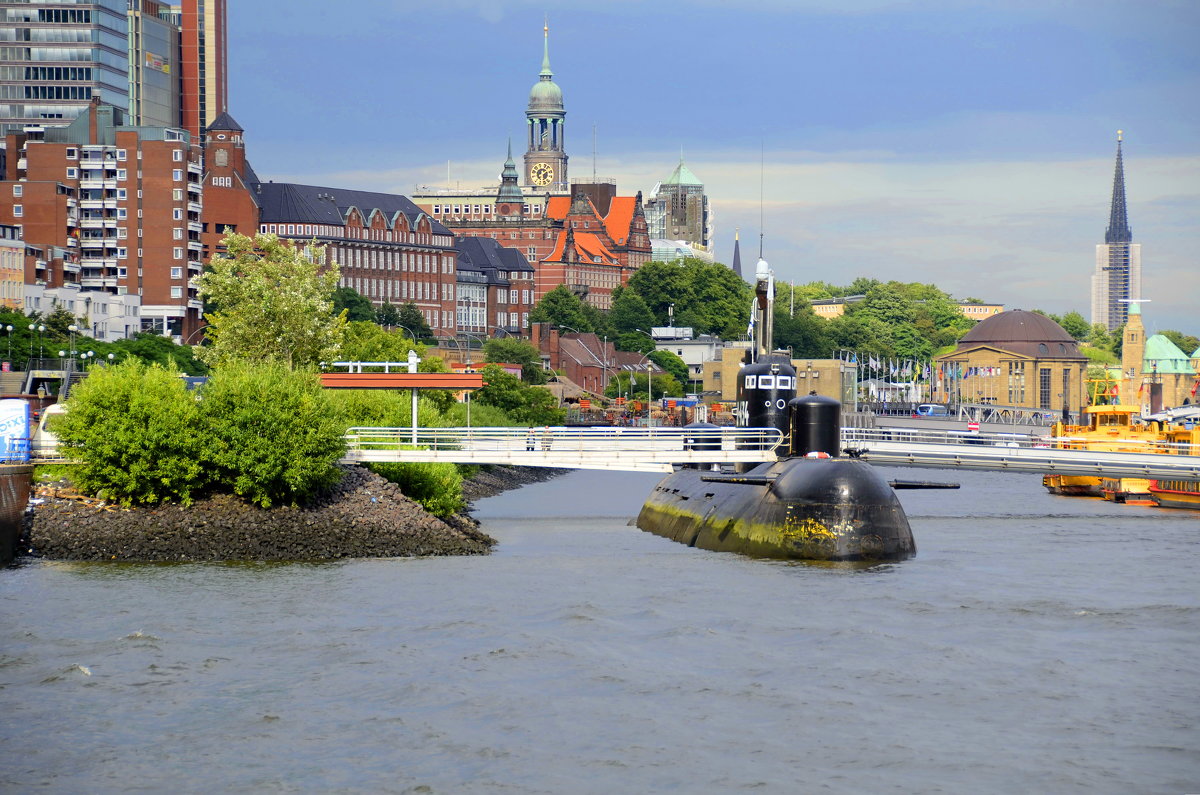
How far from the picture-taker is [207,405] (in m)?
58.0

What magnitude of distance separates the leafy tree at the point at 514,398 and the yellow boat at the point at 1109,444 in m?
44.9

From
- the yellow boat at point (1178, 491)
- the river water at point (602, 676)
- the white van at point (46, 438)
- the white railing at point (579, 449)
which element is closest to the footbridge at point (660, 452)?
the white railing at point (579, 449)

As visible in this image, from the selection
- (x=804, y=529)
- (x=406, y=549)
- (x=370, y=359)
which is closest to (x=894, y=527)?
(x=804, y=529)

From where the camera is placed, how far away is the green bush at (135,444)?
184 ft

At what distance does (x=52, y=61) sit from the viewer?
195m

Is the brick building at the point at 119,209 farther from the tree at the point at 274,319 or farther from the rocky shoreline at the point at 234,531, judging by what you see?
the rocky shoreline at the point at 234,531

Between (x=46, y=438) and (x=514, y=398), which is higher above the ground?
(x=514, y=398)

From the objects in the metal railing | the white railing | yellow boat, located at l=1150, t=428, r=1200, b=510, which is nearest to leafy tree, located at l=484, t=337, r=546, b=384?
yellow boat, located at l=1150, t=428, r=1200, b=510

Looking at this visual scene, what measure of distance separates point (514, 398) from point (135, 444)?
258 feet

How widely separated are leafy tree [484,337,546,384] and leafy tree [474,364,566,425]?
3355 centimetres

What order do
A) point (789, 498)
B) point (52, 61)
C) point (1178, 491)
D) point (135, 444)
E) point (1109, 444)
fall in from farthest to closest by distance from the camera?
point (52, 61)
point (1109, 444)
point (1178, 491)
point (135, 444)
point (789, 498)

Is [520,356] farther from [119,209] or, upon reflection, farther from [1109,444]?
[1109,444]

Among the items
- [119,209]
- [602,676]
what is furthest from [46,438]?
[119,209]

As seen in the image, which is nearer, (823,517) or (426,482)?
(823,517)
